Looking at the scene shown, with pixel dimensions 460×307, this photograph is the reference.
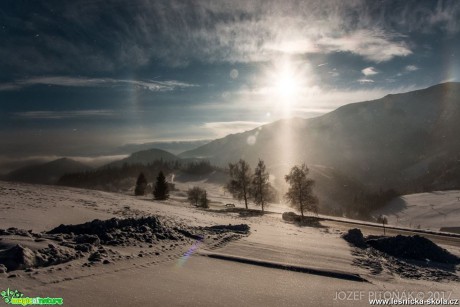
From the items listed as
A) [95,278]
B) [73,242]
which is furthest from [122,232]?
[95,278]

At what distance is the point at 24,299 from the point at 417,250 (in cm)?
1639

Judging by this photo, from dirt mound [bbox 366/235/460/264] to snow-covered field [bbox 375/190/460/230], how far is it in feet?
271

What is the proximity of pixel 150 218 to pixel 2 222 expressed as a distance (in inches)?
238

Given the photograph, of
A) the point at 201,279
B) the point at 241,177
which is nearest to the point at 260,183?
the point at 241,177

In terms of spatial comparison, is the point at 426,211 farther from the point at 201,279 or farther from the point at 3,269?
the point at 3,269

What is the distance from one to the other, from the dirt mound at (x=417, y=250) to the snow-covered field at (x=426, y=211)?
82714 mm

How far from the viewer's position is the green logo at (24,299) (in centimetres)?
587

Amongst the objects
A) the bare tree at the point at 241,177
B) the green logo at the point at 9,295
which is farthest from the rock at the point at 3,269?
the bare tree at the point at 241,177

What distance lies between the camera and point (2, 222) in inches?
510

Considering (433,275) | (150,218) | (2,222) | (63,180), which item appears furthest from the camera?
(63,180)

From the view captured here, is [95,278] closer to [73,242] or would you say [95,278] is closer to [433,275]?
[73,242]

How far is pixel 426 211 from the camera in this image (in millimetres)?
131375

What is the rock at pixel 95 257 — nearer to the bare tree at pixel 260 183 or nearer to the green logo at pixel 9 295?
the green logo at pixel 9 295

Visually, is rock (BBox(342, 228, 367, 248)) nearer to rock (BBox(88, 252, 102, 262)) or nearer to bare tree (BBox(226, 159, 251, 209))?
rock (BBox(88, 252, 102, 262))
